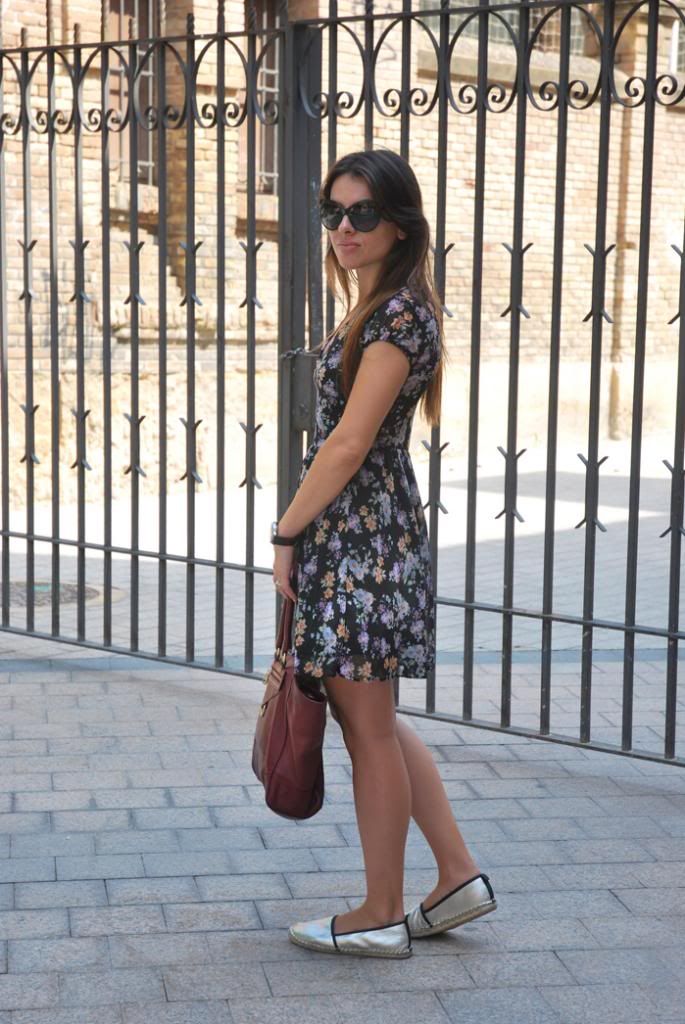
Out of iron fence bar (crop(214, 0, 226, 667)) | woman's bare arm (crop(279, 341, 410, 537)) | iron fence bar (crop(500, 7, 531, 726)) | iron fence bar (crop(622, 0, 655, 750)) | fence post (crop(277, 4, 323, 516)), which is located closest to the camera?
woman's bare arm (crop(279, 341, 410, 537))

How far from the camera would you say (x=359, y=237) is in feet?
11.4

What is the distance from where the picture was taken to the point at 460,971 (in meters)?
3.54

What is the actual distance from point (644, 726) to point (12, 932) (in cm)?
291

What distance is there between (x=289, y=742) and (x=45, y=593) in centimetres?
492

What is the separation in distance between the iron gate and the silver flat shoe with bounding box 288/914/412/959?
5.60 ft

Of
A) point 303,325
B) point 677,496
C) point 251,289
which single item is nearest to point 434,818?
point 677,496

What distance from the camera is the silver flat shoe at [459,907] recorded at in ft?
12.1

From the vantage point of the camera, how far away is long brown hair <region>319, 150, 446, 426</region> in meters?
3.43

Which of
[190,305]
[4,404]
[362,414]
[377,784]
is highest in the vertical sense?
[190,305]

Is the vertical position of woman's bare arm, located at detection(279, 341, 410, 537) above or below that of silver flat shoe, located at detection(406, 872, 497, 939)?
above

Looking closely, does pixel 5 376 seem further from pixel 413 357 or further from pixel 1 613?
pixel 413 357

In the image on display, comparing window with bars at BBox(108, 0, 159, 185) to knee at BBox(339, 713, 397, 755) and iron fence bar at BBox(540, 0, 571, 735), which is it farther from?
knee at BBox(339, 713, 397, 755)

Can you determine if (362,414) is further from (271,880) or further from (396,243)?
(271,880)

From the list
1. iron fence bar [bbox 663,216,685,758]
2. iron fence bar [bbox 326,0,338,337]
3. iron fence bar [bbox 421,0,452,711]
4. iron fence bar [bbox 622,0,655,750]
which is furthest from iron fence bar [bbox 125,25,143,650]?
iron fence bar [bbox 663,216,685,758]
